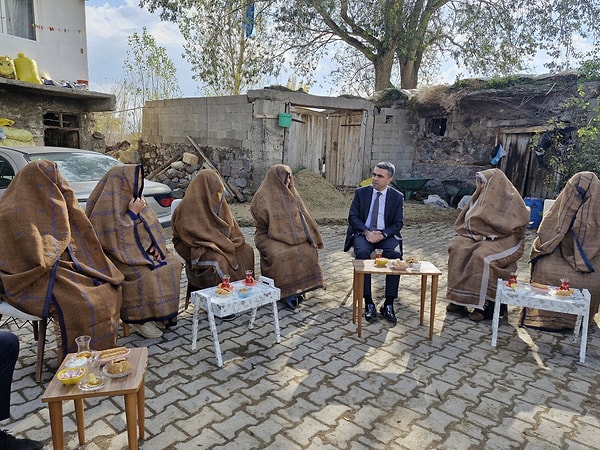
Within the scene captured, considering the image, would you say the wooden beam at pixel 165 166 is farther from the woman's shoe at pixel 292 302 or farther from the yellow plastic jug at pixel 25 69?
the woman's shoe at pixel 292 302

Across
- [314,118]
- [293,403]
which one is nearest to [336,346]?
[293,403]

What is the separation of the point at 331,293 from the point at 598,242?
269 cm

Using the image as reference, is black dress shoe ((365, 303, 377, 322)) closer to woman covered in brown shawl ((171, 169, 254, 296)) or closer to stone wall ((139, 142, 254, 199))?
woman covered in brown shawl ((171, 169, 254, 296))

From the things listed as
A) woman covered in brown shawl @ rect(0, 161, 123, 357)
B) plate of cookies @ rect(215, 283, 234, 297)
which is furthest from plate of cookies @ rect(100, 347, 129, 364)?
plate of cookies @ rect(215, 283, 234, 297)

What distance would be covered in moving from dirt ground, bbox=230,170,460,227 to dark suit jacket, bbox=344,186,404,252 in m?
4.55

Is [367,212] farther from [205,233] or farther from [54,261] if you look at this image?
[54,261]

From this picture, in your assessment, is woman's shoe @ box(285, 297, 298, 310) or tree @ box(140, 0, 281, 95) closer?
woman's shoe @ box(285, 297, 298, 310)

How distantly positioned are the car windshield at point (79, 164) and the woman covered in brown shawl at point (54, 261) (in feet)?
8.38

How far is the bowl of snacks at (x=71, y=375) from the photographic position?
211 cm

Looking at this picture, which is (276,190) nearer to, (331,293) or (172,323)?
(331,293)

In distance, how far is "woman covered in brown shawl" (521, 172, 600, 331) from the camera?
13.5ft

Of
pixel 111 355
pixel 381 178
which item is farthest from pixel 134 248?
pixel 381 178

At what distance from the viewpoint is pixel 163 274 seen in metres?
3.83

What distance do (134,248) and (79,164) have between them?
2.80 m
